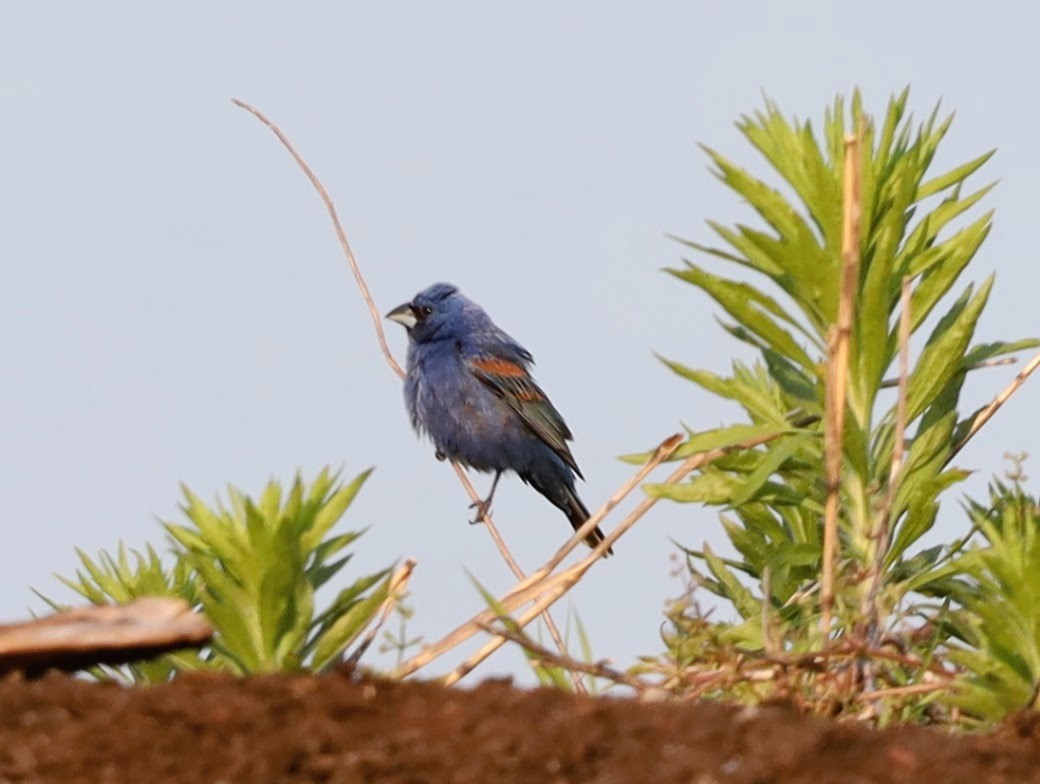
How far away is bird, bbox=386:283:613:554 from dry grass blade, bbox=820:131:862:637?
803 centimetres

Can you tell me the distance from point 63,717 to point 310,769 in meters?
0.56

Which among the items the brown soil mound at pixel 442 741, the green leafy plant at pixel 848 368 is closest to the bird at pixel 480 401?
the green leafy plant at pixel 848 368

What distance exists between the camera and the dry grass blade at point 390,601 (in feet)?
14.5

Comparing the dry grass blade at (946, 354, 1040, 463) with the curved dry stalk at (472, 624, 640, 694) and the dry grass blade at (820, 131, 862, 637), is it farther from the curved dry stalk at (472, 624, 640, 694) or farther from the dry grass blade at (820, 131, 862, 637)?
the curved dry stalk at (472, 624, 640, 694)

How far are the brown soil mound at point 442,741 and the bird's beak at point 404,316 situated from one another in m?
10.0

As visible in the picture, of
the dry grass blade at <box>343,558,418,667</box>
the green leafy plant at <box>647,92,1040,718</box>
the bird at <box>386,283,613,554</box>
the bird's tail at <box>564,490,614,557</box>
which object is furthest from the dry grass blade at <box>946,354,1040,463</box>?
the bird's tail at <box>564,490,614,557</box>

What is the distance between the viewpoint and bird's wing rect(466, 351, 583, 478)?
13.0 metres

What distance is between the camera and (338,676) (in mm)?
3504

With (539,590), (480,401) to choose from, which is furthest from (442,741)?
(480,401)

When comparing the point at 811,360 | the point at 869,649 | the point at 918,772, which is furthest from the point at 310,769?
the point at 811,360

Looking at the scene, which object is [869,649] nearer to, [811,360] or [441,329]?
[811,360]

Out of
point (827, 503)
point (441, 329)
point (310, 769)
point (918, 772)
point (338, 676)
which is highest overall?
point (441, 329)

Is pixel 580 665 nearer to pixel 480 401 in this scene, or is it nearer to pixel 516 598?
pixel 516 598

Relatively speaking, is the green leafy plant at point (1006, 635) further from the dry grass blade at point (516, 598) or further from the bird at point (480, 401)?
the bird at point (480, 401)
